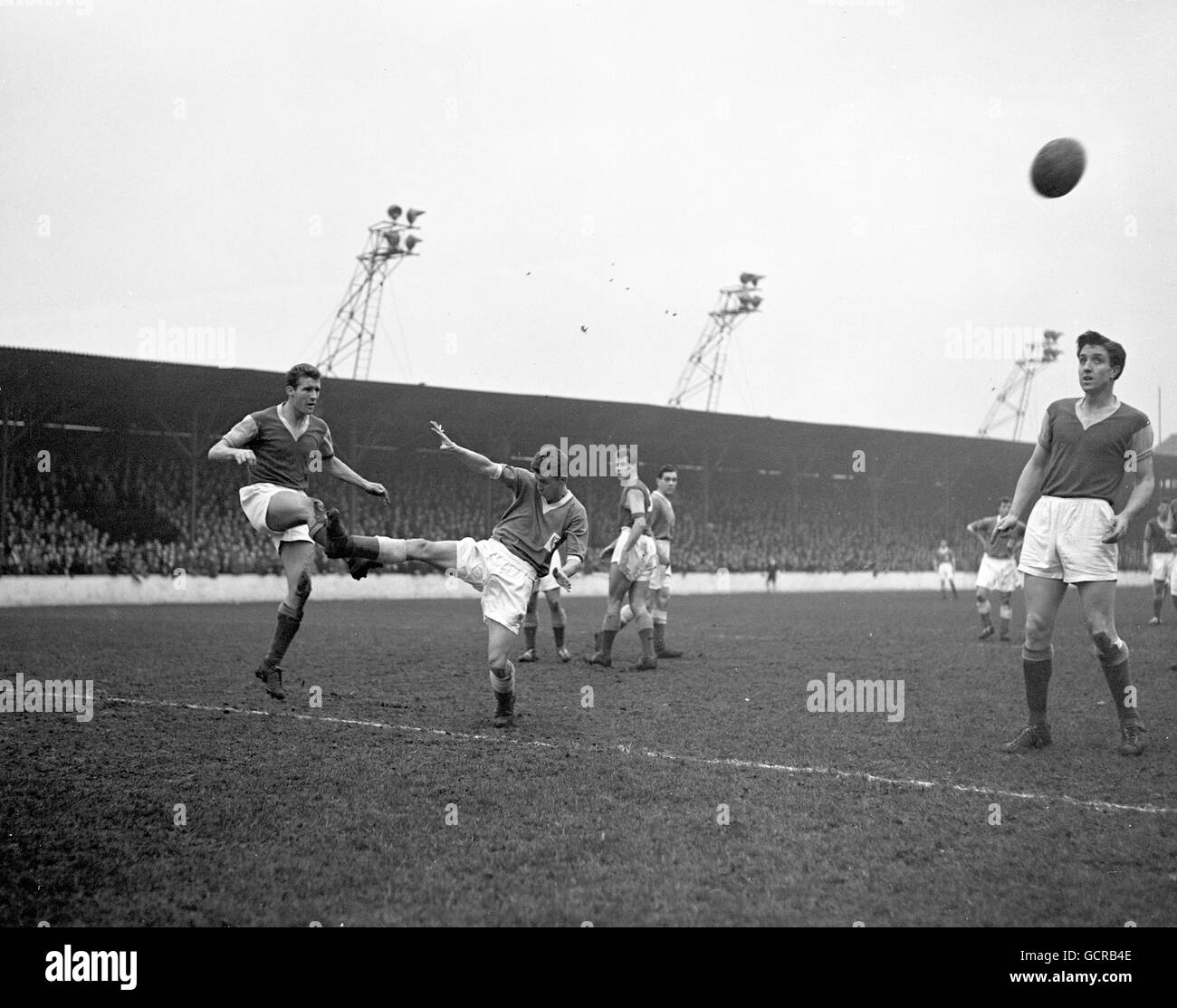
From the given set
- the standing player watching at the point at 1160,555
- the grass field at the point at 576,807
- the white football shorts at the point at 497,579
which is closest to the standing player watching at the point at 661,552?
the grass field at the point at 576,807

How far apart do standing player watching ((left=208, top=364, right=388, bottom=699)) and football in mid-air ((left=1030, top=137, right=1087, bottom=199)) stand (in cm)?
587

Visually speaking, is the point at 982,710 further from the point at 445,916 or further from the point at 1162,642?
the point at 1162,642

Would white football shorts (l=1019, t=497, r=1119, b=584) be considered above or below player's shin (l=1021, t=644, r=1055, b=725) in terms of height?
above

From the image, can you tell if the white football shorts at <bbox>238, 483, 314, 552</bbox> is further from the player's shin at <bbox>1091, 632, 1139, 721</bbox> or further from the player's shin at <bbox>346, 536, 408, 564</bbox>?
the player's shin at <bbox>1091, 632, 1139, 721</bbox>

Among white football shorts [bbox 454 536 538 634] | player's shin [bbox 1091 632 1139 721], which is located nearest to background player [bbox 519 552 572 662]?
white football shorts [bbox 454 536 538 634]

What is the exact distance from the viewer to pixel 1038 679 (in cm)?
662

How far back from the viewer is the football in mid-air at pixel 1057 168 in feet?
28.6

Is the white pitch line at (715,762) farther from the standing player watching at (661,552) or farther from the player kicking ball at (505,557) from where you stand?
the standing player watching at (661,552)

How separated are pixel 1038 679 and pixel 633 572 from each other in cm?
480

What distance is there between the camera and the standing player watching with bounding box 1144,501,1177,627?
16172 millimetres

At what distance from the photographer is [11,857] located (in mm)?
4191

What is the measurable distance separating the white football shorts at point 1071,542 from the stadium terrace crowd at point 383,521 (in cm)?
2270
